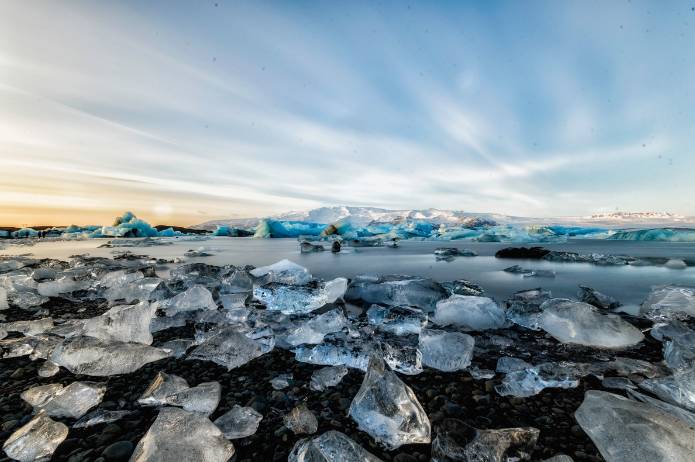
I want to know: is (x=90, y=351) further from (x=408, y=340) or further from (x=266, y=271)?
(x=266, y=271)

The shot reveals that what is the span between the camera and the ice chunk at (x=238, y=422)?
55.1 inches

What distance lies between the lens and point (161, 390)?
1.66m

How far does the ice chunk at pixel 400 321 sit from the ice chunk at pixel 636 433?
155cm

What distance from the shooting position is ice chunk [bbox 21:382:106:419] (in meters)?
1.57

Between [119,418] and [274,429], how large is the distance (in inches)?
31.7

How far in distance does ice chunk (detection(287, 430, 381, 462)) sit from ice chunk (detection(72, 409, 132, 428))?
0.97 metres

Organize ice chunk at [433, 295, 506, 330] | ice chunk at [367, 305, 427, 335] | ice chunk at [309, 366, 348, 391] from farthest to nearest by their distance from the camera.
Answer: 1. ice chunk at [433, 295, 506, 330]
2. ice chunk at [367, 305, 427, 335]
3. ice chunk at [309, 366, 348, 391]

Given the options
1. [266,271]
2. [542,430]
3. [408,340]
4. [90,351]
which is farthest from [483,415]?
[266,271]

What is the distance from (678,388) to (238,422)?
227cm

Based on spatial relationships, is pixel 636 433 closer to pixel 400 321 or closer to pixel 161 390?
pixel 400 321

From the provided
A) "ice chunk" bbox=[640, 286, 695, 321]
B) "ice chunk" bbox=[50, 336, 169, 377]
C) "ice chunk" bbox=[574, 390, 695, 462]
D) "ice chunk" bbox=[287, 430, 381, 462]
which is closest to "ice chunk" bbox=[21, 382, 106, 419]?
"ice chunk" bbox=[50, 336, 169, 377]

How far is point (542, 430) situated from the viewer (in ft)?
4.66

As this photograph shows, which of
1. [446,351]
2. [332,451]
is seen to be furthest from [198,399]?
[446,351]

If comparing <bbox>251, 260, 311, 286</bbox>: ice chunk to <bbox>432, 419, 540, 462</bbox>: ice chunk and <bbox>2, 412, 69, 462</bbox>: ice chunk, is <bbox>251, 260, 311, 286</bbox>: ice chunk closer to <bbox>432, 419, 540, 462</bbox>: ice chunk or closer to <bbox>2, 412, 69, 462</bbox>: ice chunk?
<bbox>2, 412, 69, 462</bbox>: ice chunk
